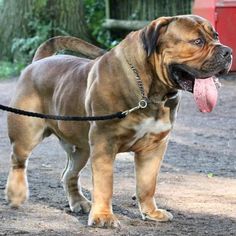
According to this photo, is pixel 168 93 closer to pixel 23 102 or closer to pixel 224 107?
pixel 23 102

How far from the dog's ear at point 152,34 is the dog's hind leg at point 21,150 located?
1.35m

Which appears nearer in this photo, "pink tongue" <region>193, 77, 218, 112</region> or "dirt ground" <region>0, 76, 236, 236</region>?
"pink tongue" <region>193, 77, 218, 112</region>

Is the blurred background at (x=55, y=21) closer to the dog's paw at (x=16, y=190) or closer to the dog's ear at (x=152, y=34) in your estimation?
the dog's paw at (x=16, y=190)

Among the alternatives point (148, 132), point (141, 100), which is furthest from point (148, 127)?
point (141, 100)

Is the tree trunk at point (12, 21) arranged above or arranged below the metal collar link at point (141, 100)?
below

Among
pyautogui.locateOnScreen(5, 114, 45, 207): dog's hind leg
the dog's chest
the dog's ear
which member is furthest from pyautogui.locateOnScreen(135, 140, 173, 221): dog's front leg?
pyautogui.locateOnScreen(5, 114, 45, 207): dog's hind leg

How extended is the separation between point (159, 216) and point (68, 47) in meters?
1.93

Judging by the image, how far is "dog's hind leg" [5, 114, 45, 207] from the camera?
6461 millimetres

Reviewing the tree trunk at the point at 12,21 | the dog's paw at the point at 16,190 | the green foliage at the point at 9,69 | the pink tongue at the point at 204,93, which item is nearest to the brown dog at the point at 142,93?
the pink tongue at the point at 204,93

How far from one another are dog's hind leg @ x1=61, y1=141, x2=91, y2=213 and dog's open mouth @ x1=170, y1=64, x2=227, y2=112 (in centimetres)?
117

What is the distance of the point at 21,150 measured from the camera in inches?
256

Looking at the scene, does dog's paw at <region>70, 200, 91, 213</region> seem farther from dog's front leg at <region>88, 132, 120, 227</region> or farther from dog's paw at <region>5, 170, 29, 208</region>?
dog's front leg at <region>88, 132, 120, 227</region>

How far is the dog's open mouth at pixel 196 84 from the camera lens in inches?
219

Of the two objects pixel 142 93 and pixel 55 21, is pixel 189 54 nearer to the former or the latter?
pixel 142 93
